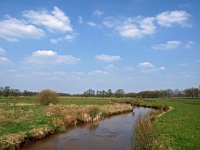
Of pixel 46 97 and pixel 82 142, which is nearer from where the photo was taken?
pixel 82 142

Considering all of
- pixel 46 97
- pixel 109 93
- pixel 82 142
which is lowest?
pixel 82 142

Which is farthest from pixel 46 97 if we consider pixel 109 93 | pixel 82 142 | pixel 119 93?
pixel 119 93

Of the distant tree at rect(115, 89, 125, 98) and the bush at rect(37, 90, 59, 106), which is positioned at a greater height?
the distant tree at rect(115, 89, 125, 98)

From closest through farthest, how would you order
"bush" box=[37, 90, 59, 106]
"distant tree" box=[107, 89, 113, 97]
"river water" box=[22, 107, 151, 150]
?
"river water" box=[22, 107, 151, 150]
"bush" box=[37, 90, 59, 106]
"distant tree" box=[107, 89, 113, 97]

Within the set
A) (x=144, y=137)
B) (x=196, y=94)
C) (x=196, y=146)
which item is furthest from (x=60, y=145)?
(x=196, y=94)

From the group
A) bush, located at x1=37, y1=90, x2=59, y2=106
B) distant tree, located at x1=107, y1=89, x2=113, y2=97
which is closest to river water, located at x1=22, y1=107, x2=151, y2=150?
bush, located at x1=37, y1=90, x2=59, y2=106

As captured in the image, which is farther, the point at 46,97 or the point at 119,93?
the point at 119,93

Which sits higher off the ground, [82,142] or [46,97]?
[46,97]

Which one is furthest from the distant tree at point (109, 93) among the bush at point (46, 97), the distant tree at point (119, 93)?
the bush at point (46, 97)

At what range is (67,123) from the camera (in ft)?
108

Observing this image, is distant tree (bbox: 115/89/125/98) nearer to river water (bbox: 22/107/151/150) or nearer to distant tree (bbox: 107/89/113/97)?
distant tree (bbox: 107/89/113/97)

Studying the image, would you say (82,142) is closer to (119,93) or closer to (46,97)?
(46,97)

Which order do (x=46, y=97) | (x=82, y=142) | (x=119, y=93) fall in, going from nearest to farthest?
(x=82, y=142) → (x=46, y=97) → (x=119, y=93)

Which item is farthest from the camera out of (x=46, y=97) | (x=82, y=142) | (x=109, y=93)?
(x=109, y=93)
